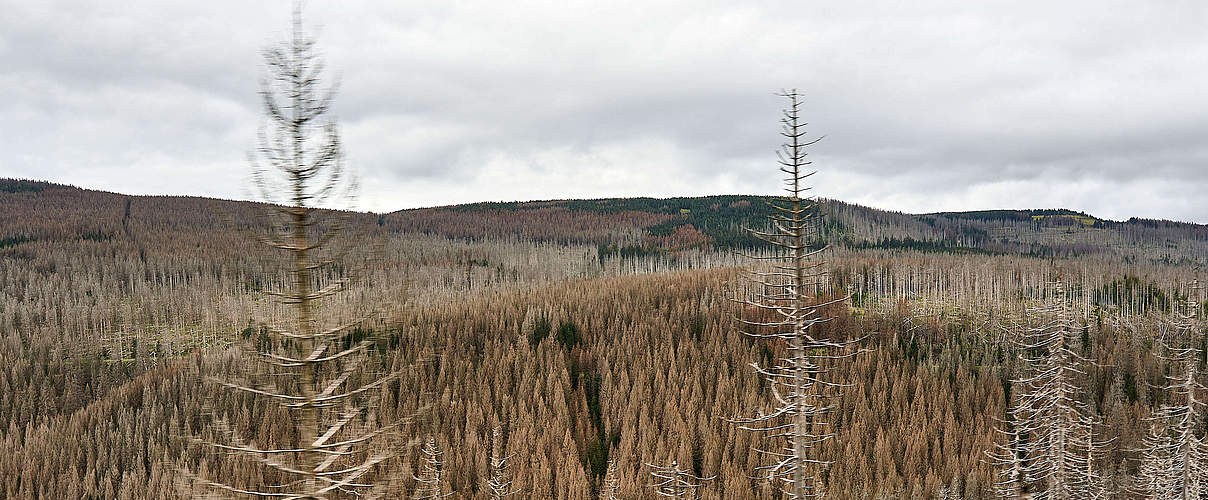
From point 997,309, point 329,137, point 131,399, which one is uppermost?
point 329,137

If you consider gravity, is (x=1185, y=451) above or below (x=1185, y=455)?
above

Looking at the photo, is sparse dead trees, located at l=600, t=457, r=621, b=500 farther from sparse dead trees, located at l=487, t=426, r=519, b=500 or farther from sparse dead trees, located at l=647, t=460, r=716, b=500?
sparse dead trees, located at l=487, t=426, r=519, b=500

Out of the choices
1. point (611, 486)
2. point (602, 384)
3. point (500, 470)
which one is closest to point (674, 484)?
point (611, 486)

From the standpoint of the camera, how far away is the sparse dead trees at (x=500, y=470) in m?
47.6

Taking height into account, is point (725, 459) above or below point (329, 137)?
below

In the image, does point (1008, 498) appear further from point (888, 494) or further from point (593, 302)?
point (593, 302)

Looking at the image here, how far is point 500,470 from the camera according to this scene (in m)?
54.0

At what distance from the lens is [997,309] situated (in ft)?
387

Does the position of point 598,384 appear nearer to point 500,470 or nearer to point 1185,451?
point 500,470

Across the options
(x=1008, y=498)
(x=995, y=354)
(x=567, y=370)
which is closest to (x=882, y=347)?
(x=995, y=354)

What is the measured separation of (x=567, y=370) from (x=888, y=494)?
1854 inches

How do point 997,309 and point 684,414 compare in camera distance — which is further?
point 997,309

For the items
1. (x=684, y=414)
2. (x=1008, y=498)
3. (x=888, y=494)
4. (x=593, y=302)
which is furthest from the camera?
(x=593, y=302)

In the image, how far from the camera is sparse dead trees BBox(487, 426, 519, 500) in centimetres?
4756
